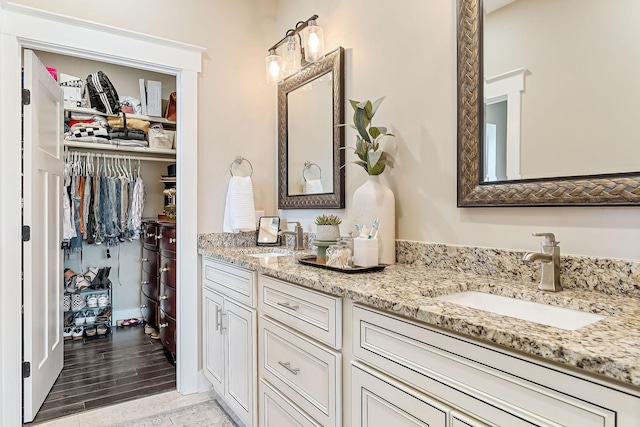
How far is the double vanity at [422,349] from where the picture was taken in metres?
0.69

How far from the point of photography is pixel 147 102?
12.5 feet

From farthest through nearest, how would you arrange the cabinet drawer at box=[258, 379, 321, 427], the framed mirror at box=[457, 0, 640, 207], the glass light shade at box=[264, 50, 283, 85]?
the glass light shade at box=[264, 50, 283, 85] < the cabinet drawer at box=[258, 379, 321, 427] < the framed mirror at box=[457, 0, 640, 207]

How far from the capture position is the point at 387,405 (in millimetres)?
1059

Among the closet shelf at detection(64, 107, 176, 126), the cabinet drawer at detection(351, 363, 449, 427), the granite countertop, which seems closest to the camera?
the granite countertop

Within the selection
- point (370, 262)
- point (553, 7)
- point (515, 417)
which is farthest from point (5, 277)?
point (553, 7)

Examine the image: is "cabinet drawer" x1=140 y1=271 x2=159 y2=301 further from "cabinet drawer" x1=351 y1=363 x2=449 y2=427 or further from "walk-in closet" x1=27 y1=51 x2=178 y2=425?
"cabinet drawer" x1=351 y1=363 x2=449 y2=427

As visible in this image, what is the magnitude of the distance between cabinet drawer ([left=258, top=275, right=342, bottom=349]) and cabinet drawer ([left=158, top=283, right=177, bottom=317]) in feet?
4.12

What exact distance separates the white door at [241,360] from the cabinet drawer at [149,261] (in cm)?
152

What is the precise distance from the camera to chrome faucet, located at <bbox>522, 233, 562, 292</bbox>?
114 cm

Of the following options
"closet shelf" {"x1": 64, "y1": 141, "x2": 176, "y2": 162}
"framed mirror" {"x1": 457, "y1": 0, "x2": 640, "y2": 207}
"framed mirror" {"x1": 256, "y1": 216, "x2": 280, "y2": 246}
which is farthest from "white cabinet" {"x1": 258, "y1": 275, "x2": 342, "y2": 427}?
"closet shelf" {"x1": 64, "y1": 141, "x2": 176, "y2": 162}

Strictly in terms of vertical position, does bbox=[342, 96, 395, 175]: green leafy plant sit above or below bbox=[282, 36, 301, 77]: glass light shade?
below

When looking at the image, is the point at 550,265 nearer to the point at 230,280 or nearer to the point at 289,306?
the point at 289,306

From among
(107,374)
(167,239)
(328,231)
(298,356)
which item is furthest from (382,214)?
(107,374)

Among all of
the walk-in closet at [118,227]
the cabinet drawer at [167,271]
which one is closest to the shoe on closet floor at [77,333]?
the walk-in closet at [118,227]
